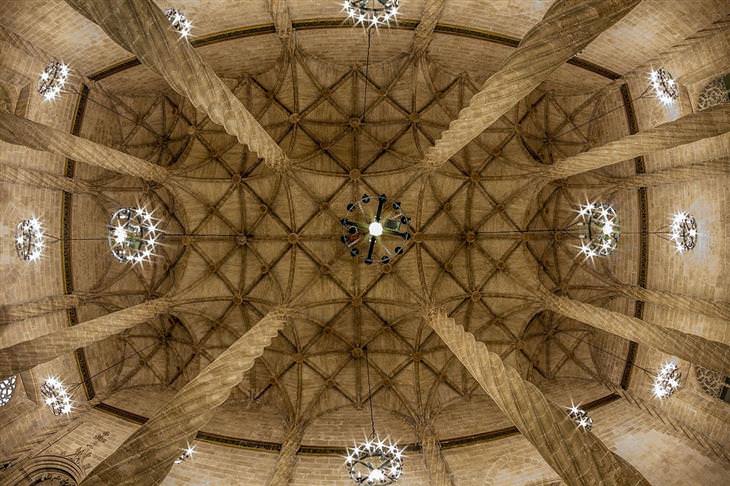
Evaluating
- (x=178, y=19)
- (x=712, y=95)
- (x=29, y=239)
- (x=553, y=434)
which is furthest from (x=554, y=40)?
(x=29, y=239)

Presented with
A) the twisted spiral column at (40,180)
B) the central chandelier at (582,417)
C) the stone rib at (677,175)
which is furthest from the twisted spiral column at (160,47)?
the central chandelier at (582,417)

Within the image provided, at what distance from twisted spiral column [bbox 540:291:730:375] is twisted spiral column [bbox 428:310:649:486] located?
130 inches

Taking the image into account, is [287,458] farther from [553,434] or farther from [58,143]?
[58,143]

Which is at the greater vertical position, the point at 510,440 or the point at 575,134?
the point at 575,134

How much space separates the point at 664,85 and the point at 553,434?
395 inches

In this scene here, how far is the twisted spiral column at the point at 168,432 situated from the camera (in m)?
7.06

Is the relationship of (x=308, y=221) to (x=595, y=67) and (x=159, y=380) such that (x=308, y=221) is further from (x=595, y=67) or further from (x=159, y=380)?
(x=595, y=67)

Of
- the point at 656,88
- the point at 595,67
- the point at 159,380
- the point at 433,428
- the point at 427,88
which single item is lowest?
the point at 433,428

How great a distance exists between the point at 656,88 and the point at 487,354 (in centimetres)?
899

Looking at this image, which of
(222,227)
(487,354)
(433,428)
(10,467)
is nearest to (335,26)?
(222,227)

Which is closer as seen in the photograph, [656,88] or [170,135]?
[656,88]

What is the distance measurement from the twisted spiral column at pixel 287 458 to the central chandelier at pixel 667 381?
10431mm

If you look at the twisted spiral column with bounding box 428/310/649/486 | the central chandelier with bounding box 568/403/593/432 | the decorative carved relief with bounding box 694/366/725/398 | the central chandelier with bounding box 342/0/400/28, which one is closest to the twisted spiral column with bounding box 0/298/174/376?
the twisted spiral column with bounding box 428/310/649/486

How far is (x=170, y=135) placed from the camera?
651 inches
